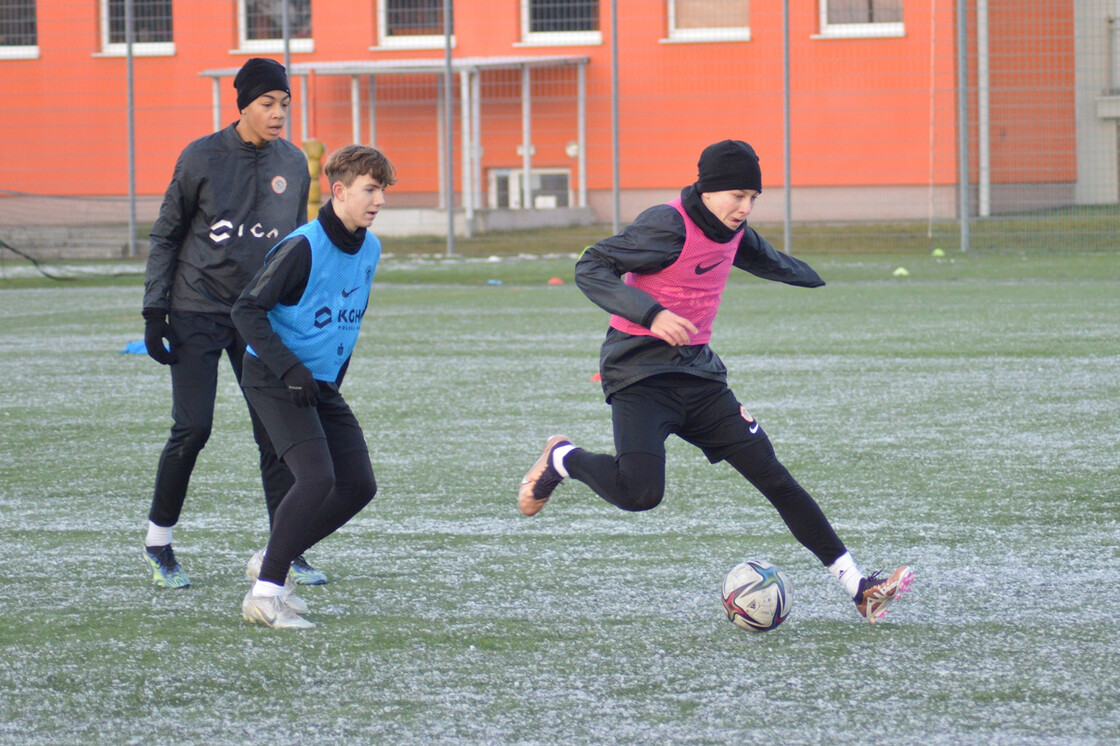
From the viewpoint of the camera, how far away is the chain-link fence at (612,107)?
69.8 feet

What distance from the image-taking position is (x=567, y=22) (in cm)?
2850

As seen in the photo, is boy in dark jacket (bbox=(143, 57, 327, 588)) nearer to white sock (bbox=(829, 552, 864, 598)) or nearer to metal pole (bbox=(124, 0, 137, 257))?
white sock (bbox=(829, 552, 864, 598))

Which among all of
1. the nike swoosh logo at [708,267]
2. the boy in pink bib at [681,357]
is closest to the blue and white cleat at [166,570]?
the boy in pink bib at [681,357]

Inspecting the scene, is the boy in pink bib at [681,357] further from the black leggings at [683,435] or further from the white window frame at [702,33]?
the white window frame at [702,33]

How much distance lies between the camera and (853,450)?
7.50 meters

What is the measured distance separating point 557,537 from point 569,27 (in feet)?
78.5

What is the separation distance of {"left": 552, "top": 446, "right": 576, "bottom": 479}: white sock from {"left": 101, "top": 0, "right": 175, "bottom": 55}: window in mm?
24074

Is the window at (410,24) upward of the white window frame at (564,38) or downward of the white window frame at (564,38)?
upward

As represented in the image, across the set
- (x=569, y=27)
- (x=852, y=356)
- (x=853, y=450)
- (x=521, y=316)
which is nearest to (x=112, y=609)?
(x=853, y=450)

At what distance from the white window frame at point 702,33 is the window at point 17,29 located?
12.2 metres

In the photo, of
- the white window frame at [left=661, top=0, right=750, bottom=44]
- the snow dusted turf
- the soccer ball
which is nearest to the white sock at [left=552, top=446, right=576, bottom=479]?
the snow dusted turf

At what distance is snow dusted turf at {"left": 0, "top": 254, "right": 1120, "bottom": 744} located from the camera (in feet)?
12.4

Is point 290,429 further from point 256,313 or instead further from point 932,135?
point 932,135

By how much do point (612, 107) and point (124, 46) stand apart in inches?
433
